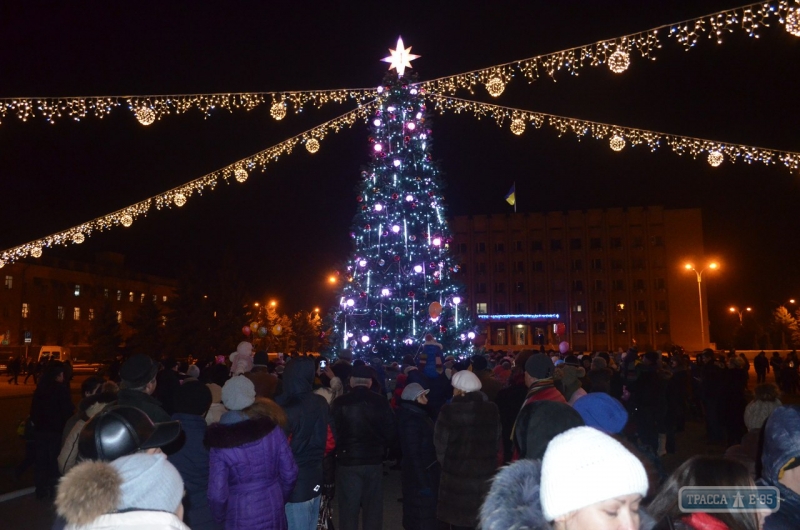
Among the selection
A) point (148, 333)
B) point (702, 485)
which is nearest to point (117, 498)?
point (702, 485)

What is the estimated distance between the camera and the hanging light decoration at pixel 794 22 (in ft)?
27.1

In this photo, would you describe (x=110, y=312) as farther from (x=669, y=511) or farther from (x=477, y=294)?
(x=669, y=511)

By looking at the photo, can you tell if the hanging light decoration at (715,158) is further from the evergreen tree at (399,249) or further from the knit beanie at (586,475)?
the knit beanie at (586,475)

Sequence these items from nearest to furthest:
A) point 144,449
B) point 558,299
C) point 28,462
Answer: point 144,449 < point 28,462 < point 558,299

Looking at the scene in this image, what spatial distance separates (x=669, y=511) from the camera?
2422mm

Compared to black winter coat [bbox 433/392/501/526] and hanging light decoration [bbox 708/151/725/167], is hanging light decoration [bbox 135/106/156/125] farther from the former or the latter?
hanging light decoration [bbox 708/151/725/167]

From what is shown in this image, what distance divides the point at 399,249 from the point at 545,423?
469 inches

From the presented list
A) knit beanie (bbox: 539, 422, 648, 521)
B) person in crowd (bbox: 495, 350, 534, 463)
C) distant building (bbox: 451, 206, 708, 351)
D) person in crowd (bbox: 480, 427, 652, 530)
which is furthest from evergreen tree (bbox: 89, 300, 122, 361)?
knit beanie (bbox: 539, 422, 648, 521)

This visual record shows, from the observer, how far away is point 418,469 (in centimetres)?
609

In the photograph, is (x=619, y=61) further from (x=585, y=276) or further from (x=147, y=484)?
(x=585, y=276)

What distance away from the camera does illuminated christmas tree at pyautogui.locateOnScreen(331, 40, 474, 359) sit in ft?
52.7

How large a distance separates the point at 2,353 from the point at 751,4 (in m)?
61.5

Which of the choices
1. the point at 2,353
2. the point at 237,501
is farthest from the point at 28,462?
the point at 2,353

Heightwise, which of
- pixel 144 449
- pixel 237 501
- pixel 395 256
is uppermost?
pixel 395 256
